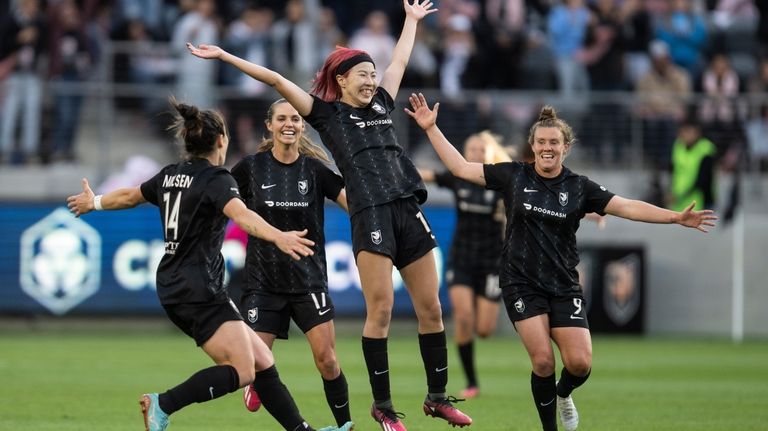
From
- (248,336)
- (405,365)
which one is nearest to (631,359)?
(405,365)

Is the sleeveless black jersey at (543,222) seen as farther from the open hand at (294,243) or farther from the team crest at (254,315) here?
the open hand at (294,243)

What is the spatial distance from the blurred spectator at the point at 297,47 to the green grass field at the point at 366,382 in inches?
162

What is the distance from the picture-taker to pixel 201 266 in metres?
8.77

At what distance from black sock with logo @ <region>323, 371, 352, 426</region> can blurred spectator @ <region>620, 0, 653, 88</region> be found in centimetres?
1498

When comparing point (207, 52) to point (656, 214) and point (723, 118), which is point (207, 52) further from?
point (723, 118)

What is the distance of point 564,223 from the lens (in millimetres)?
9773

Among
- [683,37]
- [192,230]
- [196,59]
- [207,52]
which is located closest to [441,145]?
[207,52]

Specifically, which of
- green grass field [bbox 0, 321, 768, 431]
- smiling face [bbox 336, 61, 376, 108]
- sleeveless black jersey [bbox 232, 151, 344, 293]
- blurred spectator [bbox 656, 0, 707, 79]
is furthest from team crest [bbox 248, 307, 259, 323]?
blurred spectator [bbox 656, 0, 707, 79]

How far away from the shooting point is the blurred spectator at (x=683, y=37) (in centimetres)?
2411

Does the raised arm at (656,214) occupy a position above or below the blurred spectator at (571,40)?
below

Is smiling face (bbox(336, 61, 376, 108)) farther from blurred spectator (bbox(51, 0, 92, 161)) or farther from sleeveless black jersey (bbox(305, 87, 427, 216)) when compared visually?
blurred spectator (bbox(51, 0, 92, 161))

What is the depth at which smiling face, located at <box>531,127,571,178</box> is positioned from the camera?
9781 mm

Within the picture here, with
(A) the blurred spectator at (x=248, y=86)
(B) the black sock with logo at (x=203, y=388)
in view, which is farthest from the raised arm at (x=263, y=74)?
(A) the blurred spectator at (x=248, y=86)

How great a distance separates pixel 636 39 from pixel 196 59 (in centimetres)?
753
